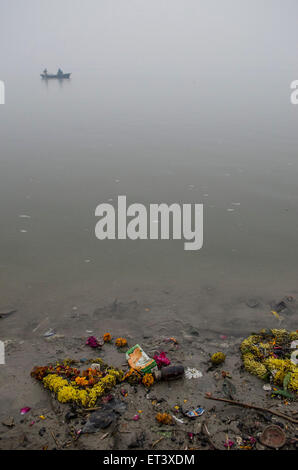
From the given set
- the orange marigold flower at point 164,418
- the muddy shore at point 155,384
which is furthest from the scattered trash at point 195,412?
the orange marigold flower at point 164,418

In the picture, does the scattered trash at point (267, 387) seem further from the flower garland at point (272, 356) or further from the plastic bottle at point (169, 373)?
the plastic bottle at point (169, 373)

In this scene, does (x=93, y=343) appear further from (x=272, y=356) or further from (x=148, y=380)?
(x=272, y=356)

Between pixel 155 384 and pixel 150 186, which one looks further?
pixel 150 186

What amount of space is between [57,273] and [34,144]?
26.3 feet

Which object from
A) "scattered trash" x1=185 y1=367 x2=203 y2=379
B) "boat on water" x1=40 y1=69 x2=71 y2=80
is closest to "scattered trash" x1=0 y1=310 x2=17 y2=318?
"scattered trash" x1=185 y1=367 x2=203 y2=379

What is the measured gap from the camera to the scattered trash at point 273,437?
3.31m

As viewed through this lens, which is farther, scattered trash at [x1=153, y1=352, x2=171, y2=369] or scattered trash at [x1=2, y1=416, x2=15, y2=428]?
scattered trash at [x1=153, y1=352, x2=171, y2=369]

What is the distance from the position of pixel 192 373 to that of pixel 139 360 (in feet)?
2.18

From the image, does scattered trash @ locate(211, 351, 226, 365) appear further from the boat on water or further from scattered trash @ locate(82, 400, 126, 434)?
the boat on water

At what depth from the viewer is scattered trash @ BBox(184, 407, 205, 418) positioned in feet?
12.1

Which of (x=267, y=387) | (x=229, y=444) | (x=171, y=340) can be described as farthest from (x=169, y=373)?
(x=267, y=387)

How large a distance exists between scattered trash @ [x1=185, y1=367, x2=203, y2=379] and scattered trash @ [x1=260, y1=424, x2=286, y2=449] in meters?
1.03

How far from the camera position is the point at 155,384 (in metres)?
4.12

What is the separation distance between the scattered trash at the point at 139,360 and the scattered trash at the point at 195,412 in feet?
2.27
